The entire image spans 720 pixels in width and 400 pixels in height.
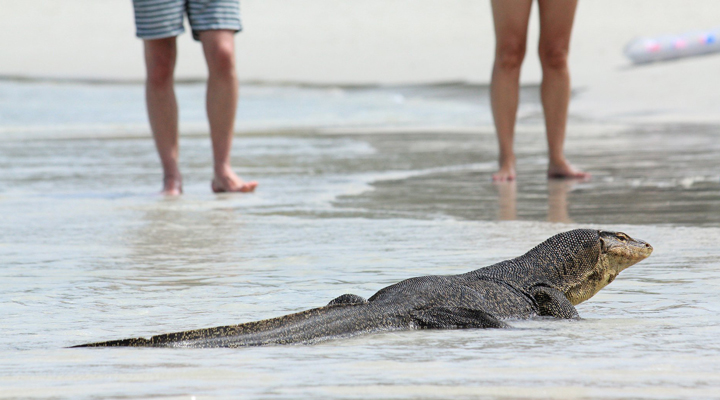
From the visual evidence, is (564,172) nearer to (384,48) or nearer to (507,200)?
(507,200)

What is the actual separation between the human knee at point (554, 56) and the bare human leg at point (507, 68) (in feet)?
0.40

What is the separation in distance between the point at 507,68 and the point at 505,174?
0.64 metres

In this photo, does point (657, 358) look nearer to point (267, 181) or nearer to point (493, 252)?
point (493, 252)

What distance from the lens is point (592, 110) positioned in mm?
13742

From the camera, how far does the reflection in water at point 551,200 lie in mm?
4254

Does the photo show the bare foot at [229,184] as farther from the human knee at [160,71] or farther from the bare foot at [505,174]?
the bare foot at [505,174]

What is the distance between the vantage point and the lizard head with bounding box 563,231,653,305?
271 centimetres

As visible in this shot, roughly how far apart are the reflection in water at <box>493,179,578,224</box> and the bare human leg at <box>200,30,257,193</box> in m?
1.36

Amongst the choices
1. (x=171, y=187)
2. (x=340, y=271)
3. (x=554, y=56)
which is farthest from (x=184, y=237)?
(x=554, y=56)

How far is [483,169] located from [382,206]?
1956 millimetres

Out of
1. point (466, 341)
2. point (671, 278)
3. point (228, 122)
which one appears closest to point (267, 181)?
point (228, 122)

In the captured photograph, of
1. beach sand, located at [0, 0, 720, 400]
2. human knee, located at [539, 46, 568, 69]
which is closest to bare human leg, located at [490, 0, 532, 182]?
human knee, located at [539, 46, 568, 69]

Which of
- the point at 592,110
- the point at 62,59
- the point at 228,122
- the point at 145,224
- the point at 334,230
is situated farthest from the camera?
the point at 62,59

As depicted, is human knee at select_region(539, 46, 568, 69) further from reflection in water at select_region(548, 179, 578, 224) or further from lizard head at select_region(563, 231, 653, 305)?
lizard head at select_region(563, 231, 653, 305)
